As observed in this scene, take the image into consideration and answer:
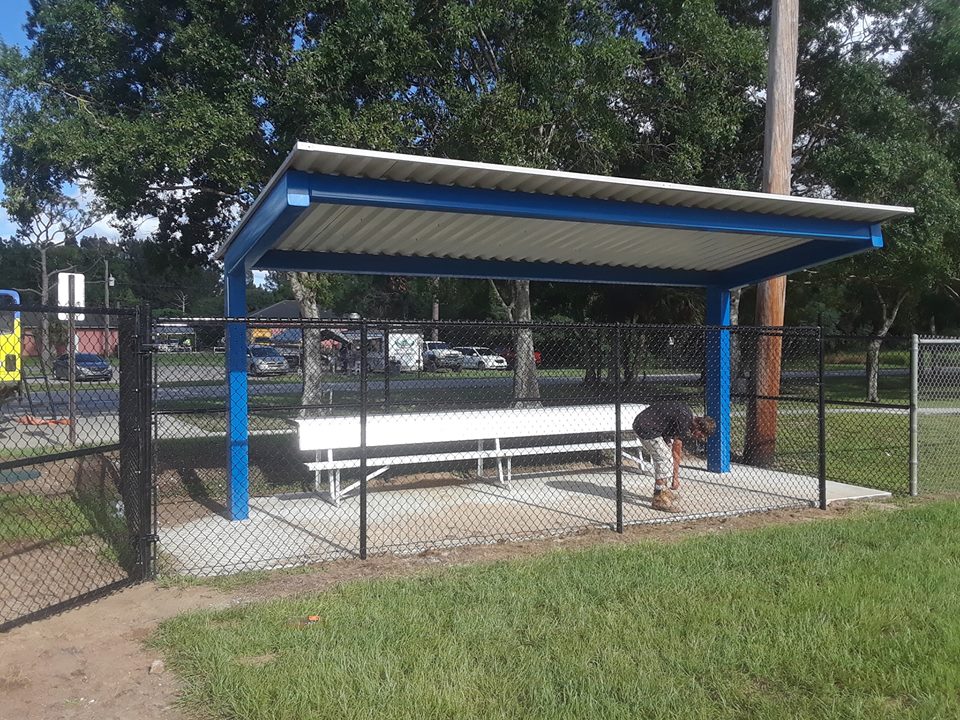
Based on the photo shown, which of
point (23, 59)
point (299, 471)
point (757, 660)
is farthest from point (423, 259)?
point (23, 59)

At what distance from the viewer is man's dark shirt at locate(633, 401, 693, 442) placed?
25.1 feet

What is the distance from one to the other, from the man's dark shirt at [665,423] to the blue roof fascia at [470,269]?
212 centimetres

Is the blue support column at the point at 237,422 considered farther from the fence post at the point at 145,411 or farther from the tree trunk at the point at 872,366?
the tree trunk at the point at 872,366

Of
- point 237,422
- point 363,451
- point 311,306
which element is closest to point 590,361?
point 237,422

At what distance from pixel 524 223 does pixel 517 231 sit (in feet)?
0.93

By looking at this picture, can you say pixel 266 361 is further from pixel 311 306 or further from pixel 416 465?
pixel 311 306

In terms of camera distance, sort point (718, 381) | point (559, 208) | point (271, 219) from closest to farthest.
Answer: point (271, 219) → point (559, 208) → point (718, 381)

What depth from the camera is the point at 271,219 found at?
5711 millimetres

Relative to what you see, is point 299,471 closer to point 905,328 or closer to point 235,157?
point 235,157

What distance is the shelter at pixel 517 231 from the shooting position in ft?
18.3

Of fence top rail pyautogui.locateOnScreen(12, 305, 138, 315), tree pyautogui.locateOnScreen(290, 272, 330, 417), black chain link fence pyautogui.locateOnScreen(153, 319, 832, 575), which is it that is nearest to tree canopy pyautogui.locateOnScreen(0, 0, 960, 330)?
tree pyautogui.locateOnScreen(290, 272, 330, 417)

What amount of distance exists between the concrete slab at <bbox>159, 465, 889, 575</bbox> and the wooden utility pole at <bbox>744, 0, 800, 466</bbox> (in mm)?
528

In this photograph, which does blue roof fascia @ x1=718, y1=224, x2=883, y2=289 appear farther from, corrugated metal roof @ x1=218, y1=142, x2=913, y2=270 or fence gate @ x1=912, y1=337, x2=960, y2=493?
fence gate @ x1=912, y1=337, x2=960, y2=493

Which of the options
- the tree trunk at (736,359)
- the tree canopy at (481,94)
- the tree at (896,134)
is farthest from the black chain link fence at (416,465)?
the tree at (896,134)
